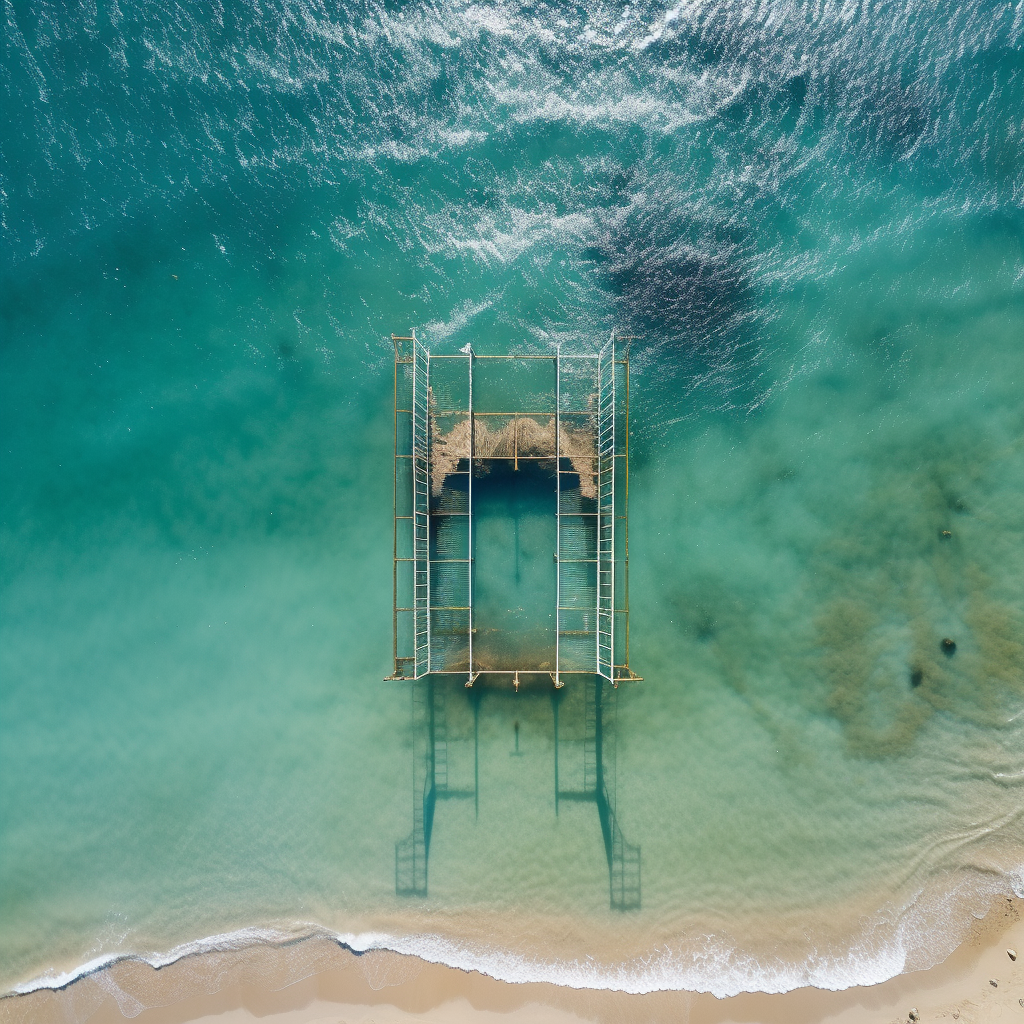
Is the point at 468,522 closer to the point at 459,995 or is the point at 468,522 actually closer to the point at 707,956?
the point at 459,995

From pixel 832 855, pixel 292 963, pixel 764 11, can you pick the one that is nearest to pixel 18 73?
pixel 764 11

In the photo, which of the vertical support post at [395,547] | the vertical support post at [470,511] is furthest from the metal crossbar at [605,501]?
the vertical support post at [395,547]

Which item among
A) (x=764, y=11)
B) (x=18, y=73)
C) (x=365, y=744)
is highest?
(x=764, y=11)

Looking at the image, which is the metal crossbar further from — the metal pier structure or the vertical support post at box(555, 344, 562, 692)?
the vertical support post at box(555, 344, 562, 692)

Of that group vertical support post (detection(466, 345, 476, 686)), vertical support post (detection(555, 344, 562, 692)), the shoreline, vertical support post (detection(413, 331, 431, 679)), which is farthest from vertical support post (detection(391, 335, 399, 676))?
the shoreline

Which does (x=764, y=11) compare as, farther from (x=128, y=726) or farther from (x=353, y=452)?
(x=128, y=726)

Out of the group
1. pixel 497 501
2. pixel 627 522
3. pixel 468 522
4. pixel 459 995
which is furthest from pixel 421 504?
pixel 459 995

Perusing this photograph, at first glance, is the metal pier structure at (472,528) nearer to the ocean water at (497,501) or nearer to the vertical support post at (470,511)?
the vertical support post at (470,511)
